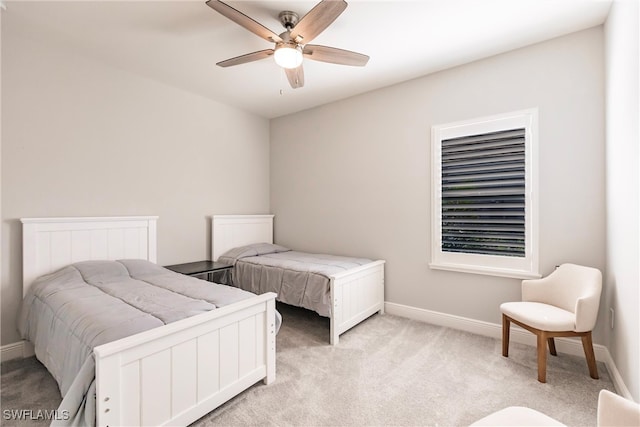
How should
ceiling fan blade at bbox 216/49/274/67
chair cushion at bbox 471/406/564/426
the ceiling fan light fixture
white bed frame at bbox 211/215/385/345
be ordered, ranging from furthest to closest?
1. white bed frame at bbox 211/215/385/345
2. ceiling fan blade at bbox 216/49/274/67
3. the ceiling fan light fixture
4. chair cushion at bbox 471/406/564/426

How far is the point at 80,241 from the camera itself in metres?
2.63

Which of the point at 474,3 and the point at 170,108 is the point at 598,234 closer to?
the point at 474,3

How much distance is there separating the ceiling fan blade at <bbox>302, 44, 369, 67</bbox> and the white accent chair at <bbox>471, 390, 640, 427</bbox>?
2256 millimetres

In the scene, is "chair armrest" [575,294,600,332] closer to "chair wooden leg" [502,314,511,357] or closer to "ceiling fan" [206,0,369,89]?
"chair wooden leg" [502,314,511,357]

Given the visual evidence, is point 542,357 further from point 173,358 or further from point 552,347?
point 173,358

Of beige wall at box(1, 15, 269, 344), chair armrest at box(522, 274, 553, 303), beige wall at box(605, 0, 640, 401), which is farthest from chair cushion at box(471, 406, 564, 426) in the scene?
beige wall at box(1, 15, 269, 344)

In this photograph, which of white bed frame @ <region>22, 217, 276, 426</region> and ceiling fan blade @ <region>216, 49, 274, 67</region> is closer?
white bed frame @ <region>22, 217, 276, 426</region>

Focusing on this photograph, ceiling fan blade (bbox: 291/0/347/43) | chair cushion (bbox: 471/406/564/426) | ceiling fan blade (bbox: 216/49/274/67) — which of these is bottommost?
chair cushion (bbox: 471/406/564/426)

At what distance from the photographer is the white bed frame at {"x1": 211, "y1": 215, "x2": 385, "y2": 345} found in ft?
9.02

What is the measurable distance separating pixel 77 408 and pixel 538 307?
2.92m

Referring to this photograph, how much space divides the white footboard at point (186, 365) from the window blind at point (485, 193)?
2061 mm

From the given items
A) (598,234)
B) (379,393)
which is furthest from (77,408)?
(598,234)

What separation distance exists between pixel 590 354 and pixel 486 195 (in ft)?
4.68

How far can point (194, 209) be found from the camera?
11.9ft
